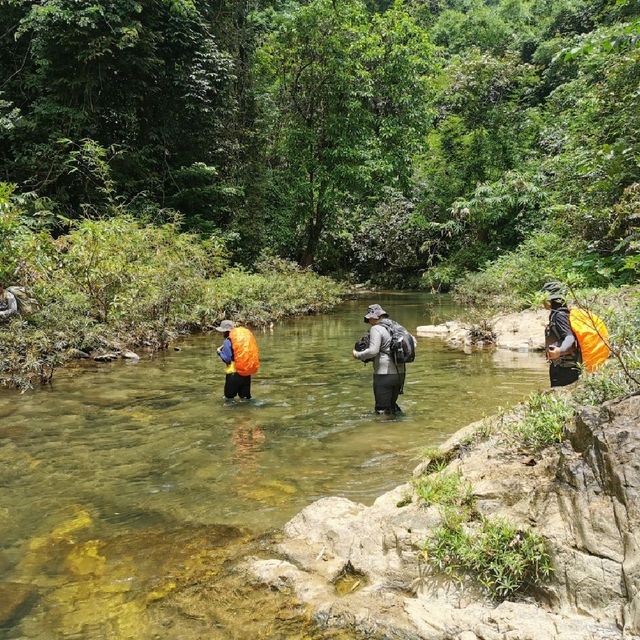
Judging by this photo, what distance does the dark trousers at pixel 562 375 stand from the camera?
21.3 ft

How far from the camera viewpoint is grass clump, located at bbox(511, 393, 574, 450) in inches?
161

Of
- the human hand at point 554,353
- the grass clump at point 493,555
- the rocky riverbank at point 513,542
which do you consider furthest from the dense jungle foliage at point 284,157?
the grass clump at point 493,555

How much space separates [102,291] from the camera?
13.8 metres

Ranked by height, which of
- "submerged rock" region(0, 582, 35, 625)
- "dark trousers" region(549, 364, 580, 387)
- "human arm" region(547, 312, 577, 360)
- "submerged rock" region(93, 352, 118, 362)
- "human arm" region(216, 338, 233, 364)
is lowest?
"submerged rock" region(0, 582, 35, 625)

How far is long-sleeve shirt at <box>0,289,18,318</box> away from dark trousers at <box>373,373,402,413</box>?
7.35 metres

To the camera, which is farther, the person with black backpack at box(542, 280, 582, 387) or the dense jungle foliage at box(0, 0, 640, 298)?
the dense jungle foliage at box(0, 0, 640, 298)

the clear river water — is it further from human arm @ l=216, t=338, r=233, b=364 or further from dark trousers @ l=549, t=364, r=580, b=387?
human arm @ l=216, t=338, r=233, b=364

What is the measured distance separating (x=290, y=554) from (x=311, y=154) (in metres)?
27.2

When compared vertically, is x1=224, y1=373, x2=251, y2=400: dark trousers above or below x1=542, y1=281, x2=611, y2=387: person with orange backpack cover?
below

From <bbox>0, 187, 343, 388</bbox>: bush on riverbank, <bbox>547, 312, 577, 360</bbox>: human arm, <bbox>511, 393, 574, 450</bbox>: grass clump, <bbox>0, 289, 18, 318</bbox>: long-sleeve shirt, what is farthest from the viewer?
<bbox>0, 187, 343, 388</bbox>: bush on riverbank

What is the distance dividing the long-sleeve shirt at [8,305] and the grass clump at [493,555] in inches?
392

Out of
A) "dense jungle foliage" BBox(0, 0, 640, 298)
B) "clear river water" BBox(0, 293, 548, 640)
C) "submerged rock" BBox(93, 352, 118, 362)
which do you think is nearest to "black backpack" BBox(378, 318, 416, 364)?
"clear river water" BBox(0, 293, 548, 640)

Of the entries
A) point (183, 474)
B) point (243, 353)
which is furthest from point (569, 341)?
point (243, 353)

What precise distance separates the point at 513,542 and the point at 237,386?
21.1ft
